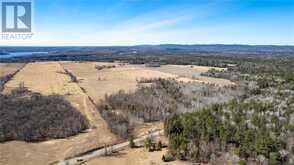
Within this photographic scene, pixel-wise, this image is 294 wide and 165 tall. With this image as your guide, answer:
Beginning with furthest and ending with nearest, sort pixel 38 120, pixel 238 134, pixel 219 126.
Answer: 1. pixel 38 120
2. pixel 219 126
3. pixel 238 134

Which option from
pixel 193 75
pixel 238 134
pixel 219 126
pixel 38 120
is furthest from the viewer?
pixel 193 75

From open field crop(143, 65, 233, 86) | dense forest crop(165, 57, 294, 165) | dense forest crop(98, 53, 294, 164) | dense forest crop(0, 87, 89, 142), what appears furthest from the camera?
open field crop(143, 65, 233, 86)

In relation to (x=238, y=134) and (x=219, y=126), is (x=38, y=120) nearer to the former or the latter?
(x=219, y=126)

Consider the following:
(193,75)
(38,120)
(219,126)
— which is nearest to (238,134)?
(219,126)

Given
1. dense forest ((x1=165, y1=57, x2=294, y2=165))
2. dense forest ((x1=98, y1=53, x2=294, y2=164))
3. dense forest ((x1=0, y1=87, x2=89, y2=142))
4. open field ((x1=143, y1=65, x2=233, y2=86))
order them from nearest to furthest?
1. dense forest ((x1=165, y1=57, x2=294, y2=165))
2. dense forest ((x1=98, y1=53, x2=294, y2=164))
3. dense forest ((x1=0, y1=87, x2=89, y2=142))
4. open field ((x1=143, y1=65, x2=233, y2=86))

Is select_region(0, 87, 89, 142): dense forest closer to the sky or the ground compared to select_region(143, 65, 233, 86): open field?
closer to the ground

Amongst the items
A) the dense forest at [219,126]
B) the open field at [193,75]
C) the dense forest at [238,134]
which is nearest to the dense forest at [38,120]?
the dense forest at [219,126]

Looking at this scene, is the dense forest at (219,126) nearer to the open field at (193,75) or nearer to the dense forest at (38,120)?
the dense forest at (38,120)

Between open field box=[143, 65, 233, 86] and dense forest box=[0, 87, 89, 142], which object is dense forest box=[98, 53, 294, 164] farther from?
open field box=[143, 65, 233, 86]

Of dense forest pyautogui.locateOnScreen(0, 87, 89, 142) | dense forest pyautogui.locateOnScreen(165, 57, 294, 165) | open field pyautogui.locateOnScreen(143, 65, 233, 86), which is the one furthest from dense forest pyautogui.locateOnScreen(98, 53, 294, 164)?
open field pyautogui.locateOnScreen(143, 65, 233, 86)

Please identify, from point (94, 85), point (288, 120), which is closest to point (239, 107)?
point (288, 120)

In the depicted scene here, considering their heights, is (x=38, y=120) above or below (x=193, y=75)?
below
